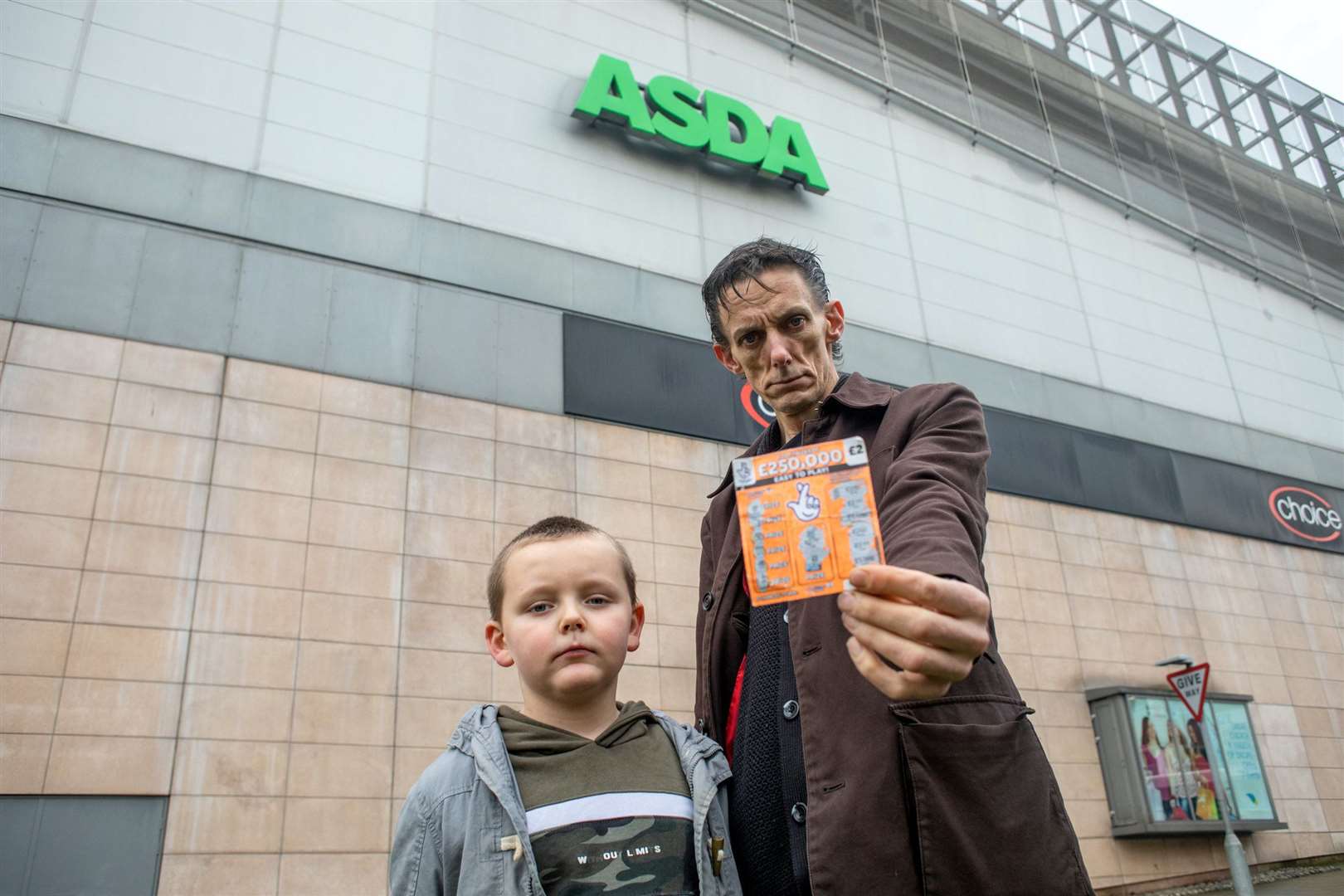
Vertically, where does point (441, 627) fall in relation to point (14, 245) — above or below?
below

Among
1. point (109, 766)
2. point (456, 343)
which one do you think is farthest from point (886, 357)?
point (109, 766)

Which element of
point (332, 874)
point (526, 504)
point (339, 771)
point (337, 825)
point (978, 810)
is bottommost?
point (332, 874)

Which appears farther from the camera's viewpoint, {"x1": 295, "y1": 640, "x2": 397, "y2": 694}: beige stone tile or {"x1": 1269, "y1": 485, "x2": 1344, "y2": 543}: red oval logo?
{"x1": 1269, "y1": 485, "x2": 1344, "y2": 543}: red oval logo

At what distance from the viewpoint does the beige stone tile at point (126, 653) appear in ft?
22.9

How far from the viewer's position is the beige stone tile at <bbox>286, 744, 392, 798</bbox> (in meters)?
7.37

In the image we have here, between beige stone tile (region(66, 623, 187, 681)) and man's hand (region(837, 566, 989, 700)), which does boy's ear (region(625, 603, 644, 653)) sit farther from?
beige stone tile (region(66, 623, 187, 681))

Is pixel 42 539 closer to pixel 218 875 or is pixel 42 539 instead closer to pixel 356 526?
pixel 356 526

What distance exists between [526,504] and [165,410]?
3298 mm

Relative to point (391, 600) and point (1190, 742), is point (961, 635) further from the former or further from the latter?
point (1190, 742)

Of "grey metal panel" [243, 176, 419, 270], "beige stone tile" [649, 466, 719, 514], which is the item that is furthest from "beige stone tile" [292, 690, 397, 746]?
"grey metal panel" [243, 176, 419, 270]

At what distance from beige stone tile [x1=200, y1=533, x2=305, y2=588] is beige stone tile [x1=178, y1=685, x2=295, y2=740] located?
2.95 ft

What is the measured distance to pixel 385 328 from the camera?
9.26 metres

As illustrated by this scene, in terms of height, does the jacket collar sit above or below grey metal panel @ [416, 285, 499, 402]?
below

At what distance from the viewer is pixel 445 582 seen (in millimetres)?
8523
